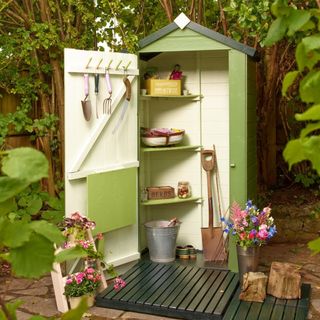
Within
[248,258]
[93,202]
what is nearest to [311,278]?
[248,258]

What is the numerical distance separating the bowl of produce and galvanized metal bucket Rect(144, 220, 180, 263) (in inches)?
29.5

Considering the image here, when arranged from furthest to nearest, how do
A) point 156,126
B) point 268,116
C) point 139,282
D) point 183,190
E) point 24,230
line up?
point 268,116
point 156,126
point 183,190
point 139,282
point 24,230

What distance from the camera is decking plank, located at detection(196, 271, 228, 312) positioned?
11.7 feet

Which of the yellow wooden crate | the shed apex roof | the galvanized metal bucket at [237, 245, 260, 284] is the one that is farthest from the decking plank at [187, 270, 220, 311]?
the shed apex roof

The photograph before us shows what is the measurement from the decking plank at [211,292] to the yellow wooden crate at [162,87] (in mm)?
1676

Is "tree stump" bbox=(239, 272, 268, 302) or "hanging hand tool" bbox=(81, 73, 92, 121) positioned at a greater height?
"hanging hand tool" bbox=(81, 73, 92, 121)

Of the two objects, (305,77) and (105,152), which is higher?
(305,77)

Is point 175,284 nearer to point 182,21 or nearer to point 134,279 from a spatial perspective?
point 134,279

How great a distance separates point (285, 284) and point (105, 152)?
1.71 meters

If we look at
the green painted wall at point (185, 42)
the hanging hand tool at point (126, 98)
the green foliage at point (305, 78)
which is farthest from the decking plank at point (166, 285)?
the green foliage at point (305, 78)

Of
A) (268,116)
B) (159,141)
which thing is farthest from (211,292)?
(268,116)

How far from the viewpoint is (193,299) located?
3721mm

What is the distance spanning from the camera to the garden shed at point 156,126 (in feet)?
13.0

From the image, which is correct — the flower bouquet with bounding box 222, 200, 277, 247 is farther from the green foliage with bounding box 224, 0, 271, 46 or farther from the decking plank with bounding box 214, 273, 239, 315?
the green foliage with bounding box 224, 0, 271, 46
